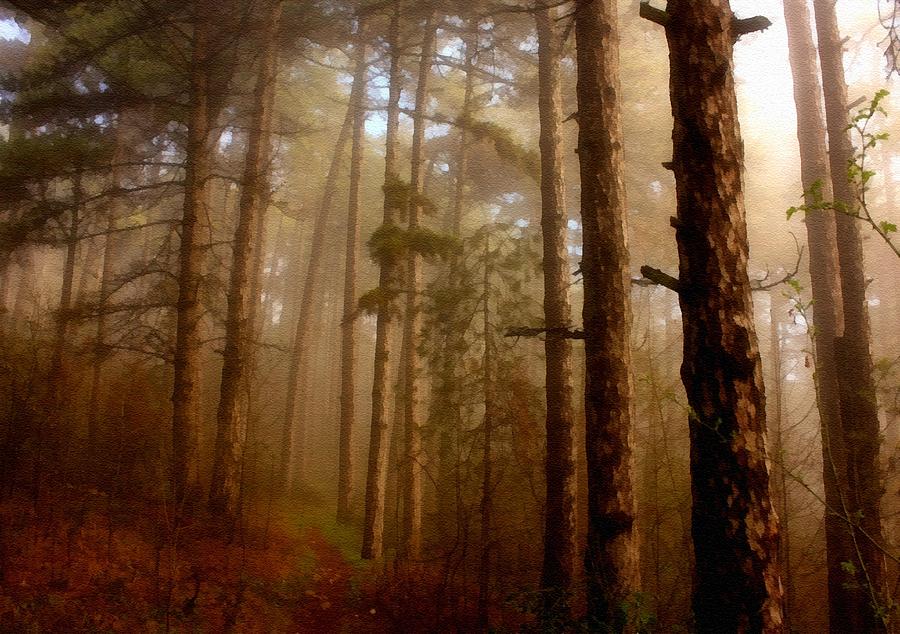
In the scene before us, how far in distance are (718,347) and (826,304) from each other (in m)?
7.05

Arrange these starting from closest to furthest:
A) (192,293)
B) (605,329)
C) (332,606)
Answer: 1. (605,329)
2. (332,606)
3. (192,293)

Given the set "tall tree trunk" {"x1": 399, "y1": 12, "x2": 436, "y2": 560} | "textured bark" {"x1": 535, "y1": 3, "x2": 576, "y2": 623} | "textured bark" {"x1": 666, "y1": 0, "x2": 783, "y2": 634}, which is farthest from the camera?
"tall tree trunk" {"x1": 399, "y1": 12, "x2": 436, "y2": 560}

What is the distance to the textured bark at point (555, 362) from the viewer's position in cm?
709

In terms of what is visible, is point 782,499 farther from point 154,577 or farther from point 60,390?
point 60,390

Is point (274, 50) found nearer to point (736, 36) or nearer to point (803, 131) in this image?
point (736, 36)

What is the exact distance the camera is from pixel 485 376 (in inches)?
342

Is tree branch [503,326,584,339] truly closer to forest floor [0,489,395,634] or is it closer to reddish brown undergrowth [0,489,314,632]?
forest floor [0,489,395,634]

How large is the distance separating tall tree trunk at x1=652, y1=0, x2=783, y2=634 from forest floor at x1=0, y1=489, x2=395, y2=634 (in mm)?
5224

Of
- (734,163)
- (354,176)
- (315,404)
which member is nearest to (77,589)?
(734,163)

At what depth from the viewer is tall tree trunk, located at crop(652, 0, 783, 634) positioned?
3.41 m

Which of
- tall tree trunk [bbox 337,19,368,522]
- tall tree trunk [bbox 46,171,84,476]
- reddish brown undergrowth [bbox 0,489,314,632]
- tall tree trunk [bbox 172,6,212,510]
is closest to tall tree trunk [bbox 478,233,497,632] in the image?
reddish brown undergrowth [bbox 0,489,314,632]

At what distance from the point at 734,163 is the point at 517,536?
369 inches

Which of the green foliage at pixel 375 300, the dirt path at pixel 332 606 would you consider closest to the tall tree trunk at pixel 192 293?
the dirt path at pixel 332 606

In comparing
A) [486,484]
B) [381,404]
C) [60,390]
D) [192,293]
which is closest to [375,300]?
[381,404]
